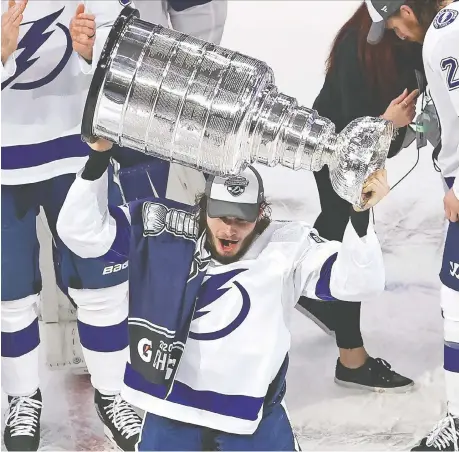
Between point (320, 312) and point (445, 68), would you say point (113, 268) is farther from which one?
point (445, 68)

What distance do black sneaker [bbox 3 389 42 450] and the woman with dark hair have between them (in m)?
0.64

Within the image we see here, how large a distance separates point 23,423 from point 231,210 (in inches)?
29.5

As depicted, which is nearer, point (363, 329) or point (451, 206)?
point (451, 206)

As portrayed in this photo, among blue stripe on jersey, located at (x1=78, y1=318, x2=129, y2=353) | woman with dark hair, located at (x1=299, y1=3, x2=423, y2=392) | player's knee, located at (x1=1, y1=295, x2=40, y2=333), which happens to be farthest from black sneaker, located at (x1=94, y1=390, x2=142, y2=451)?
woman with dark hair, located at (x1=299, y1=3, x2=423, y2=392)

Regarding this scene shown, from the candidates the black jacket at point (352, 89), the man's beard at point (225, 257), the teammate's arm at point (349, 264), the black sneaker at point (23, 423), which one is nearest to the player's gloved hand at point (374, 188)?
the teammate's arm at point (349, 264)

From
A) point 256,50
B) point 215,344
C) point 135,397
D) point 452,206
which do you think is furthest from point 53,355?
point 452,206

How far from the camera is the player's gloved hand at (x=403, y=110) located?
1.79 metres

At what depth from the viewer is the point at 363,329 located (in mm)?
2102

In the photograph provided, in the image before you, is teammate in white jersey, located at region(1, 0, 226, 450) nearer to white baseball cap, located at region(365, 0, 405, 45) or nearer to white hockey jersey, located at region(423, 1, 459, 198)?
white baseball cap, located at region(365, 0, 405, 45)

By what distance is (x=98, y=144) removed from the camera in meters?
1.55

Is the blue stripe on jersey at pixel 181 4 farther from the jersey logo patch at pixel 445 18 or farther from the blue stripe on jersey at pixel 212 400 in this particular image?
the blue stripe on jersey at pixel 212 400

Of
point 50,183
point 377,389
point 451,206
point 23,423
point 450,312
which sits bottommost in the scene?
point 23,423

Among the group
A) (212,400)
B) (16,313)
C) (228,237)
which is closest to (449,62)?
(228,237)

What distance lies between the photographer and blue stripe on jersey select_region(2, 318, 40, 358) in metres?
2.05
